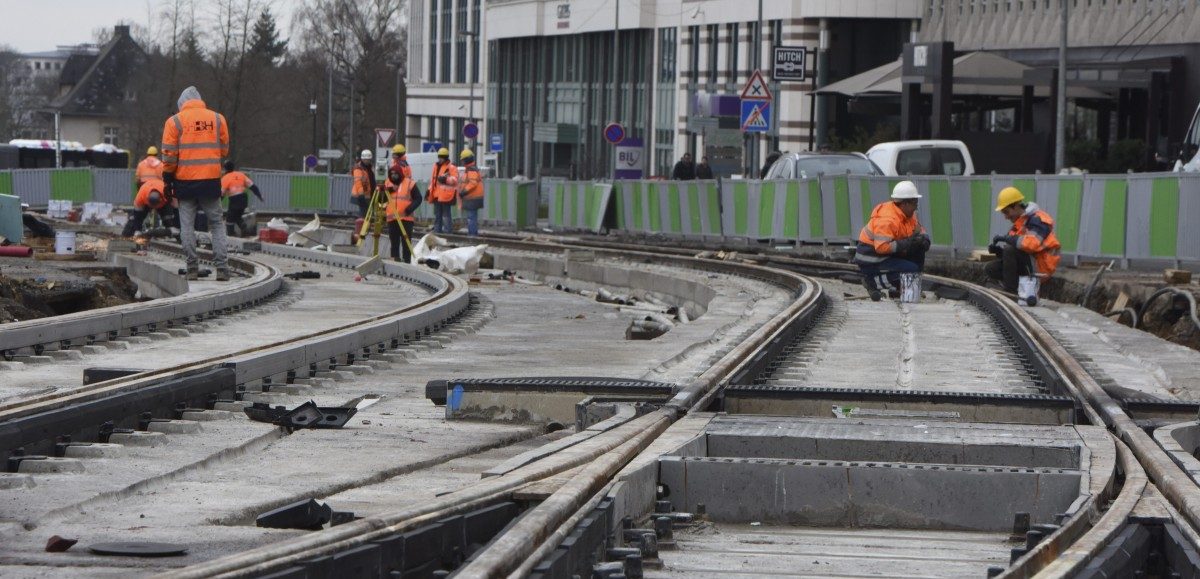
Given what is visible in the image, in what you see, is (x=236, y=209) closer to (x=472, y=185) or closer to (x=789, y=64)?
(x=472, y=185)

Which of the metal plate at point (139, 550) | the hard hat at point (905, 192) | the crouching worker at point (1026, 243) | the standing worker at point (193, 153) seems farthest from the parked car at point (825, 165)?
the metal plate at point (139, 550)

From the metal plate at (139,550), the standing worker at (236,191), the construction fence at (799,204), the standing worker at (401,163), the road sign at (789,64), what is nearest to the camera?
the metal plate at (139,550)

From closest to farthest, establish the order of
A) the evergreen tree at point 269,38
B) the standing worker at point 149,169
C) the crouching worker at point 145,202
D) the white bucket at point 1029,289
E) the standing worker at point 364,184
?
1. the white bucket at point 1029,289
2. the crouching worker at point 145,202
3. the standing worker at point 364,184
4. the standing worker at point 149,169
5. the evergreen tree at point 269,38

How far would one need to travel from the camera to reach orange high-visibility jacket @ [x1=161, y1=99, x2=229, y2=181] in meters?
18.9

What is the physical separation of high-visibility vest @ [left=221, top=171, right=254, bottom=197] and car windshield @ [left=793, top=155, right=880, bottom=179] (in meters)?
9.20

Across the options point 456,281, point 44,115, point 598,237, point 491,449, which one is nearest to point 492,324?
point 456,281

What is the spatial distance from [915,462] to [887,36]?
184 ft

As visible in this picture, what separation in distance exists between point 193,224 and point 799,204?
529 inches

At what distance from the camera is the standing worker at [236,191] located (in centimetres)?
3360

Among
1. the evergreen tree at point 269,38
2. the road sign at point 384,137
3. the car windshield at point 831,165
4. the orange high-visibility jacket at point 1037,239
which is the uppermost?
the evergreen tree at point 269,38

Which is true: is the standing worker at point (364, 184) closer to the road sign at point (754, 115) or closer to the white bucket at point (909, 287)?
the road sign at point (754, 115)

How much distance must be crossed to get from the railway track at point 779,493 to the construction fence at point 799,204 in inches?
479

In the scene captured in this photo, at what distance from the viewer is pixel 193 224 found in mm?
19984

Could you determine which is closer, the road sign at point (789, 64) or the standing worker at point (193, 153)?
the standing worker at point (193, 153)
